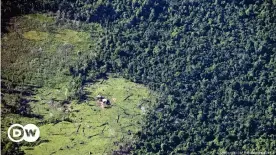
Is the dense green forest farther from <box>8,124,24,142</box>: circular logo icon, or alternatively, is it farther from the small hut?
<box>8,124,24,142</box>: circular logo icon

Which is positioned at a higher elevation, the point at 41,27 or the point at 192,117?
the point at 41,27

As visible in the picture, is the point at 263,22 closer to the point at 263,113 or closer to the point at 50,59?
the point at 263,113

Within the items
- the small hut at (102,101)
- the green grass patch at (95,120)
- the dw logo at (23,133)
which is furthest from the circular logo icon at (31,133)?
the small hut at (102,101)

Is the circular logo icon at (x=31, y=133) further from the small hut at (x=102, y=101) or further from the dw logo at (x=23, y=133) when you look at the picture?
the small hut at (x=102, y=101)

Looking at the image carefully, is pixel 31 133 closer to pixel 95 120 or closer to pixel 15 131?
pixel 15 131

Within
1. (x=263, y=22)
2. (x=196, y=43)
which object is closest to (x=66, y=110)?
(x=196, y=43)

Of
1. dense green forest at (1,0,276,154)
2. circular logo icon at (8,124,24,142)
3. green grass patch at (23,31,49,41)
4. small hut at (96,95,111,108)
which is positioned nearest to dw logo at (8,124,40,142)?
circular logo icon at (8,124,24,142)
